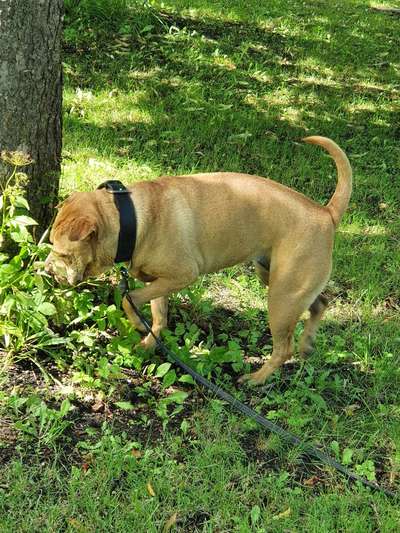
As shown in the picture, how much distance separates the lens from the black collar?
359 cm

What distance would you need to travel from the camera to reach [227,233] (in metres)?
3.88

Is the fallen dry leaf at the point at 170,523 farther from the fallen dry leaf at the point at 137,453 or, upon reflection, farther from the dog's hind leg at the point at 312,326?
the dog's hind leg at the point at 312,326

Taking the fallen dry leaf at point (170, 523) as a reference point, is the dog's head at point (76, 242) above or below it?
above

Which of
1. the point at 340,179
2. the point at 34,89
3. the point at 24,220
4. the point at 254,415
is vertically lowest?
the point at 254,415

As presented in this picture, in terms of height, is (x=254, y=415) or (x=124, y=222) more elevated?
(x=124, y=222)

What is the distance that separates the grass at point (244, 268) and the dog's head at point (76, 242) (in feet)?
2.20

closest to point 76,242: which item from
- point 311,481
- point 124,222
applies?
point 124,222

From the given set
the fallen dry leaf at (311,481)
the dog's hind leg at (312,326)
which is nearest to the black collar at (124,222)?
the dog's hind leg at (312,326)

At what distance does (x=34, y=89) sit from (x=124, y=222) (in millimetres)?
994

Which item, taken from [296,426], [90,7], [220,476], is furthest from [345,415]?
[90,7]

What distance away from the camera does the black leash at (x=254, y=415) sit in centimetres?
345

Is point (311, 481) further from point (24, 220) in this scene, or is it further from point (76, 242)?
point (24, 220)

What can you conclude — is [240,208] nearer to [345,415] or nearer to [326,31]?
[345,415]

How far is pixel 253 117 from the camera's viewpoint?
24.4 ft
